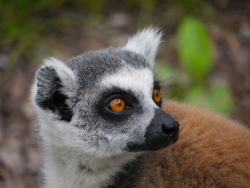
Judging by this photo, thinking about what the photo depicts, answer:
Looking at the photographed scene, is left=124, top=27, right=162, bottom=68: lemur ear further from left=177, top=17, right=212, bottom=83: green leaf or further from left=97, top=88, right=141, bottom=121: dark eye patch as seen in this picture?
left=177, top=17, right=212, bottom=83: green leaf

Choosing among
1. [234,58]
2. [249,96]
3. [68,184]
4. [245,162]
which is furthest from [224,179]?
[234,58]

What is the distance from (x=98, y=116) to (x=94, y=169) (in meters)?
0.50

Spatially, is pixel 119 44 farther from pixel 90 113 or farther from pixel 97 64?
pixel 90 113

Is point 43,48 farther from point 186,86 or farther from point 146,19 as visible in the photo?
point 186,86

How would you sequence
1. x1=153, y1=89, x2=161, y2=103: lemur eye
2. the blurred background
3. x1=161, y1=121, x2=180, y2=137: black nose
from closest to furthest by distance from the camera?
1. x1=161, y1=121, x2=180, y2=137: black nose
2. x1=153, y1=89, x2=161, y2=103: lemur eye
3. the blurred background

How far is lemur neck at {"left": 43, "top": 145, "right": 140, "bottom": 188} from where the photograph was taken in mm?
3303

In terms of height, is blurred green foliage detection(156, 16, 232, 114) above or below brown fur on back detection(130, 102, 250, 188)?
above

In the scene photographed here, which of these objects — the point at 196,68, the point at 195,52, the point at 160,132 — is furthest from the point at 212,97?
the point at 160,132

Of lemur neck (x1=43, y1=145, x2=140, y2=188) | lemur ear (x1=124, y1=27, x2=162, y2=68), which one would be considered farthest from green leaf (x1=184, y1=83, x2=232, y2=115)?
lemur neck (x1=43, y1=145, x2=140, y2=188)

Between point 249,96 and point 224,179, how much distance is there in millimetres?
3881

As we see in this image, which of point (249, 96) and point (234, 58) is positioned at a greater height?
point (234, 58)

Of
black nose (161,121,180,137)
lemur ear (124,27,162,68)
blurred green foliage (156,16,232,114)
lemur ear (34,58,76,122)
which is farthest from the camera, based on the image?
blurred green foliage (156,16,232,114)

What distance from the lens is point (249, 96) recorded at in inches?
264

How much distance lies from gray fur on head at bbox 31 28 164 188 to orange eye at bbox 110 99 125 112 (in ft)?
0.27
